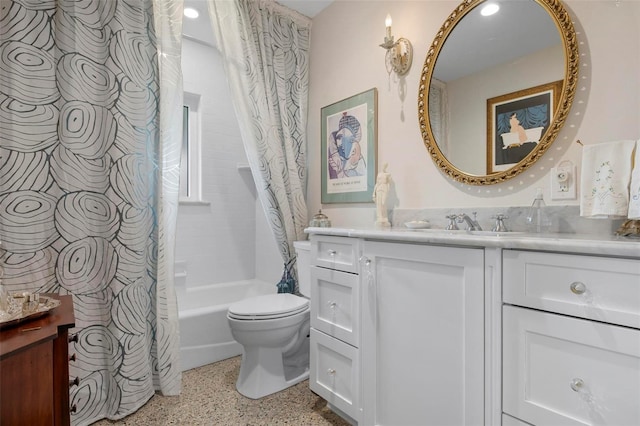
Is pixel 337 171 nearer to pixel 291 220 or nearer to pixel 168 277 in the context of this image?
pixel 291 220

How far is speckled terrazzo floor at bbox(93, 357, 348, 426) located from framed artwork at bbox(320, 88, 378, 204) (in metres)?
1.24

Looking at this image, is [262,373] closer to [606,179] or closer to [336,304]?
[336,304]

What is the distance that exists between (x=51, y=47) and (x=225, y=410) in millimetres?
2023

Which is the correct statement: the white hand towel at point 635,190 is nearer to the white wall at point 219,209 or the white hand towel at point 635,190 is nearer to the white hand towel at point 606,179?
the white hand towel at point 606,179

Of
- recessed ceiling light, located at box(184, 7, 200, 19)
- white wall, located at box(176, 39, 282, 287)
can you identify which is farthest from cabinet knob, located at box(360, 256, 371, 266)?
recessed ceiling light, located at box(184, 7, 200, 19)

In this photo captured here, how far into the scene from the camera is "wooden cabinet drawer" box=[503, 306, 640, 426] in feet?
2.46

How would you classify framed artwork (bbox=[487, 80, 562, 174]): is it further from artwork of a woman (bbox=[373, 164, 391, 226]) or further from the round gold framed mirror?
artwork of a woman (bbox=[373, 164, 391, 226])

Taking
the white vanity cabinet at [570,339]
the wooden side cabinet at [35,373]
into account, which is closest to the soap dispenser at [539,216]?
the white vanity cabinet at [570,339]

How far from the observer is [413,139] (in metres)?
1.79

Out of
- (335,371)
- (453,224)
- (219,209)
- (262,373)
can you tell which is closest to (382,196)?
(453,224)

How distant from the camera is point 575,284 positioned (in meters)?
0.81

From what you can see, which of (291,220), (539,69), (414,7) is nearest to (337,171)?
(291,220)

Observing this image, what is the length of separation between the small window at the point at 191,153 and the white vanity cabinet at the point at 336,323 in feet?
A: 5.41

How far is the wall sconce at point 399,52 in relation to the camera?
178 cm
